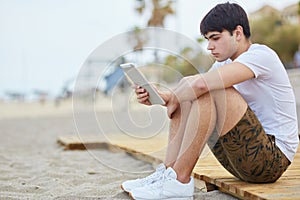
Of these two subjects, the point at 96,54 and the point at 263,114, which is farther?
the point at 96,54

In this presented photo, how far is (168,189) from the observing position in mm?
2084

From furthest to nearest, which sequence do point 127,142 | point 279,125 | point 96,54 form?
point 127,142 → point 96,54 → point 279,125

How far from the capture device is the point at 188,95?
204cm

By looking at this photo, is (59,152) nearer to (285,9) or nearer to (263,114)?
(263,114)

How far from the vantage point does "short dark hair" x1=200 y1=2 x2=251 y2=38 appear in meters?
2.03

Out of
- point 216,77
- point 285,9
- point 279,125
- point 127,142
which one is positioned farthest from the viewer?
point 285,9

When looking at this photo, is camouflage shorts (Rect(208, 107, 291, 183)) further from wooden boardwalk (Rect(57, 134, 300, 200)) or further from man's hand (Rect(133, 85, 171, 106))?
man's hand (Rect(133, 85, 171, 106))

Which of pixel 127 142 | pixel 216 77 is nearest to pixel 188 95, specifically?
pixel 216 77

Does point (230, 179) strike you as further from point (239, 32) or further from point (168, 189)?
point (239, 32)

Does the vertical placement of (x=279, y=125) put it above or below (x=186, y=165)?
above

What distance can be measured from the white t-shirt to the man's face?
0.08 meters

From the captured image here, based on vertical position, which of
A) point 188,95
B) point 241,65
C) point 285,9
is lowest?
point 285,9

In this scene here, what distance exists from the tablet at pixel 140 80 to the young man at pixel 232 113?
0.03 metres

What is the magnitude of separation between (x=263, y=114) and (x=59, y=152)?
102 inches
